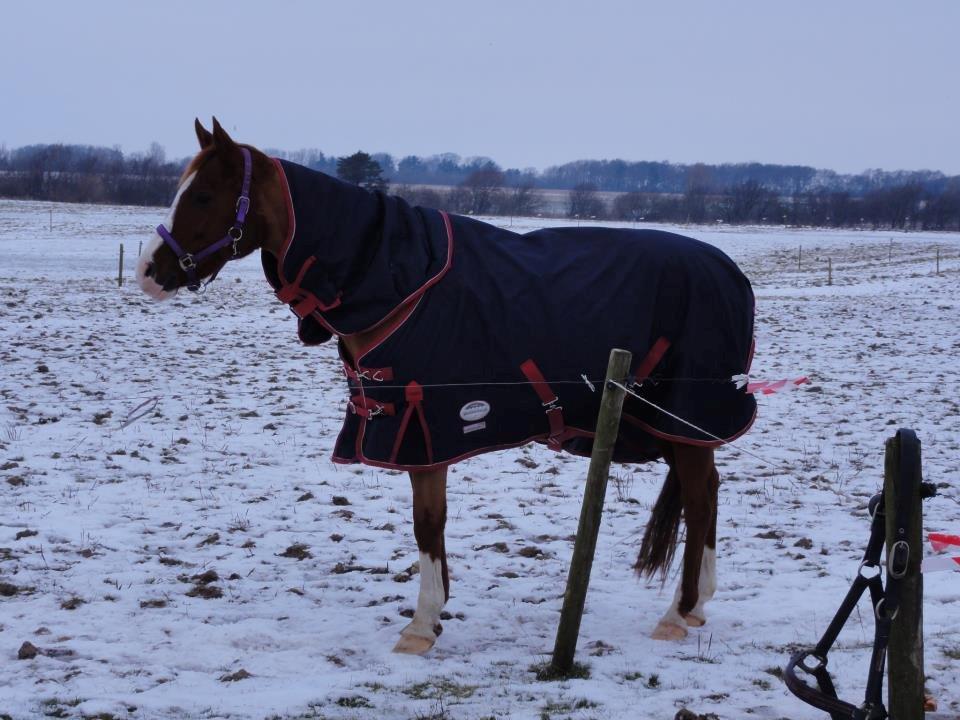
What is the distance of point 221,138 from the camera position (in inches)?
164

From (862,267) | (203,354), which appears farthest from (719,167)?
(203,354)

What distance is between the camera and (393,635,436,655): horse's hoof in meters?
4.44

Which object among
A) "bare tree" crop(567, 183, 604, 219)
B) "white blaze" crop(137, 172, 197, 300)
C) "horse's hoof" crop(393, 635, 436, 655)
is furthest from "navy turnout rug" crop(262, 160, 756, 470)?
"bare tree" crop(567, 183, 604, 219)

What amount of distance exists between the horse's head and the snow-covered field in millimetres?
1749

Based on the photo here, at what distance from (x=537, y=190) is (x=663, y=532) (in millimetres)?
109458

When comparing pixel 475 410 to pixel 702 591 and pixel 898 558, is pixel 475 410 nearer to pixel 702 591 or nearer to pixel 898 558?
pixel 702 591

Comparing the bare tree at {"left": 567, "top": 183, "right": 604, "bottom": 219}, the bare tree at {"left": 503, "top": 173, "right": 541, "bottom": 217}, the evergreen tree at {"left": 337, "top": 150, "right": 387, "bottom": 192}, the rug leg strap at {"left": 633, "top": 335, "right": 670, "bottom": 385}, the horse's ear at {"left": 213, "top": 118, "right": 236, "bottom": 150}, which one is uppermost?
the bare tree at {"left": 567, "top": 183, "right": 604, "bottom": 219}

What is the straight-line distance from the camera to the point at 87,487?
22.4 feet

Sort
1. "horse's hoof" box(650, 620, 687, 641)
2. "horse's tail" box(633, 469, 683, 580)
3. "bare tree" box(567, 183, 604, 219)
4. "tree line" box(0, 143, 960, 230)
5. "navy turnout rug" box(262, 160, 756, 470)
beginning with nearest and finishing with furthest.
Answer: "navy turnout rug" box(262, 160, 756, 470) < "horse's hoof" box(650, 620, 687, 641) < "horse's tail" box(633, 469, 683, 580) < "tree line" box(0, 143, 960, 230) < "bare tree" box(567, 183, 604, 219)

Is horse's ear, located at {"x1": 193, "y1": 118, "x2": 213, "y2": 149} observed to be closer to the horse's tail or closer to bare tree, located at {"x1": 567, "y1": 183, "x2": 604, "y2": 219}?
Answer: the horse's tail

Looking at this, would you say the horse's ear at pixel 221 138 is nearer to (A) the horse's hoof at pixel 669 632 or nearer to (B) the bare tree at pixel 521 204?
(A) the horse's hoof at pixel 669 632

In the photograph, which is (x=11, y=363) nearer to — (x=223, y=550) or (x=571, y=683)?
(x=223, y=550)

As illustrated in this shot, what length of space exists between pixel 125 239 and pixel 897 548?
37695 mm

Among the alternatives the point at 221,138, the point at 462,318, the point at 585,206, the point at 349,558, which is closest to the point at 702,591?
the point at 462,318
